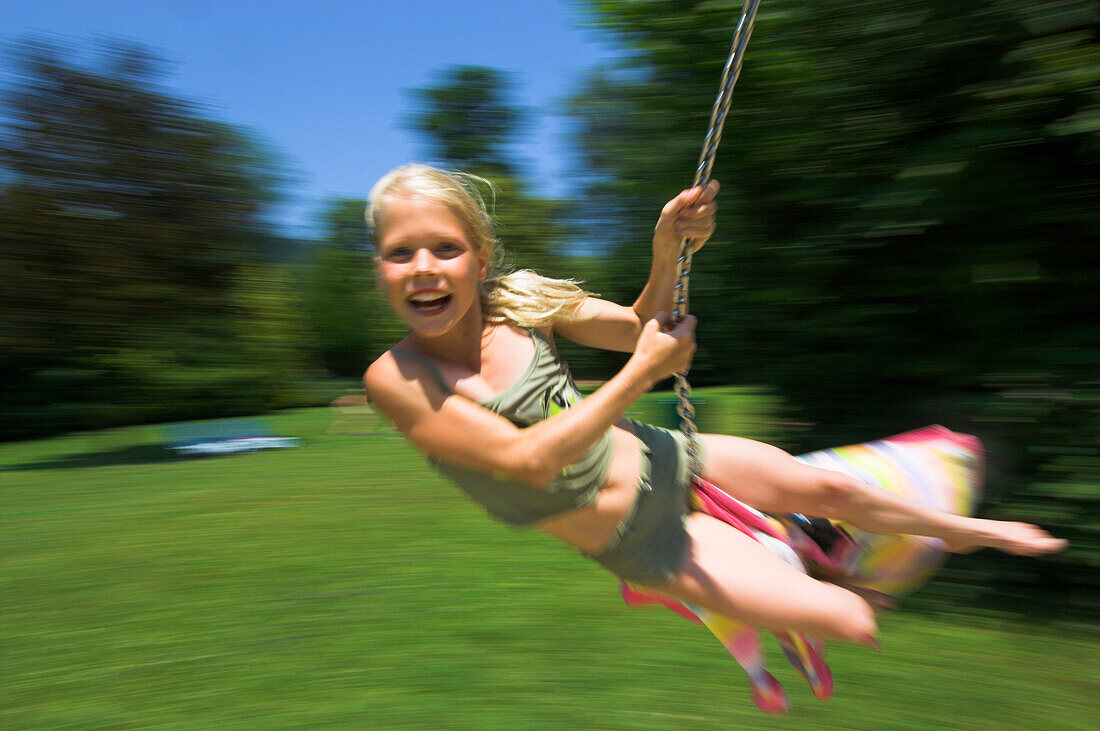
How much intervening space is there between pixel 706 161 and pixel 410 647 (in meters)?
3.08

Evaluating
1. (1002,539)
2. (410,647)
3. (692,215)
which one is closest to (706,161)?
(692,215)

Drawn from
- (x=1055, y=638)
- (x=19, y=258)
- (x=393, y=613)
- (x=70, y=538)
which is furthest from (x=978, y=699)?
(x=19, y=258)

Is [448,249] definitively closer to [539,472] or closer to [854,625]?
[539,472]

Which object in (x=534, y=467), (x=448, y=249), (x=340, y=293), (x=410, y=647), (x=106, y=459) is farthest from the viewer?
(x=340, y=293)

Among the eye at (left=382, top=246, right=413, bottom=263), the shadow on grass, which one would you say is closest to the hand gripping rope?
the eye at (left=382, top=246, right=413, bottom=263)

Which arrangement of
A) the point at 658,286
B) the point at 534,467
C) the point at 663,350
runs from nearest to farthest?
1. the point at 534,467
2. the point at 663,350
3. the point at 658,286

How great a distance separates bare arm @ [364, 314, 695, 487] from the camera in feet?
7.04

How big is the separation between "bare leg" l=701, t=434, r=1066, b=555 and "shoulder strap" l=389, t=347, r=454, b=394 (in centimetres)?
86

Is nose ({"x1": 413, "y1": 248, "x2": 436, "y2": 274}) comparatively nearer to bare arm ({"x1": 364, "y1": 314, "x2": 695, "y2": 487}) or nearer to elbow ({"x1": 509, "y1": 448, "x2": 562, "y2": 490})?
bare arm ({"x1": 364, "y1": 314, "x2": 695, "y2": 487})

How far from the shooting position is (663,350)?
229cm

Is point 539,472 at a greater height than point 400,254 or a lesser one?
lesser

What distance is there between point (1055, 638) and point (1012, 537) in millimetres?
1845

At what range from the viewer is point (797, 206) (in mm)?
4973

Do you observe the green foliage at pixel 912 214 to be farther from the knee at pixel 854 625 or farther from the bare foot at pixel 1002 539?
the knee at pixel 854 625
